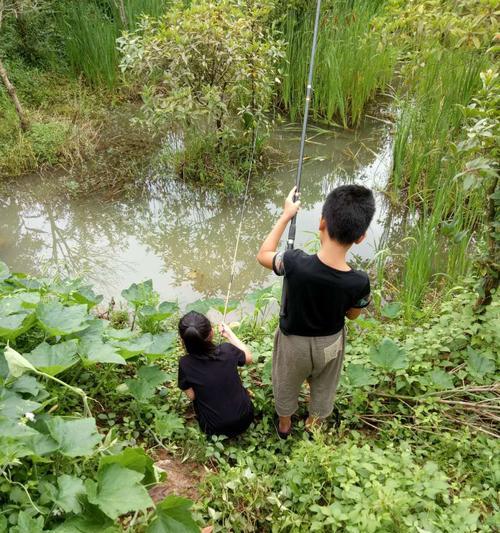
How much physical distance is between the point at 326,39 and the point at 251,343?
4.42 m

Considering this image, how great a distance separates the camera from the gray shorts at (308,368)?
217 cm

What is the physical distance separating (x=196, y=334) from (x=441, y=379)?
1.28 meters

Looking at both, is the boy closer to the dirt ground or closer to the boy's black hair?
the boy's black hair

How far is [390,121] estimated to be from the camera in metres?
6.26

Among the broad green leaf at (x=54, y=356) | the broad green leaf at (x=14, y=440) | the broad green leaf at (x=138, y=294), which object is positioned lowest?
the broad green leaf at (x=138, y=294)

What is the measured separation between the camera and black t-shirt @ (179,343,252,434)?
2289mm

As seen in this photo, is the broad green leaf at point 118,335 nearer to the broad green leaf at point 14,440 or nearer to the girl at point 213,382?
the girl at point 213,382

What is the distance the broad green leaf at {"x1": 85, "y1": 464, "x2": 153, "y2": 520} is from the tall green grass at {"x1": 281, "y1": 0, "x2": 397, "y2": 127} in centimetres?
515

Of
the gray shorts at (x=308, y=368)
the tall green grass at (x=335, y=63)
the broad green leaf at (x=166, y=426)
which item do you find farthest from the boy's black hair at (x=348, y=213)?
the tall green grass at (x=335, y=63)

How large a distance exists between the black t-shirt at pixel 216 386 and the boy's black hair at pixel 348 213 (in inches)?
32.2

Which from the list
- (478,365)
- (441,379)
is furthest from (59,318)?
(478,365)

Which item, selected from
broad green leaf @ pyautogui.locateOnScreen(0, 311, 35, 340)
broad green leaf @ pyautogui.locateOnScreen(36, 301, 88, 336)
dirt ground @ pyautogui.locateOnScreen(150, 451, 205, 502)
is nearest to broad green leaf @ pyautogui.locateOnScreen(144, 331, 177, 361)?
broad green leaf @ pyautogui.locateOnScreen(36, 301, 88, 336)

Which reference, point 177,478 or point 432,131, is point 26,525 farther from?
point 432,131

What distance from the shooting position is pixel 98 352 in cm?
215
